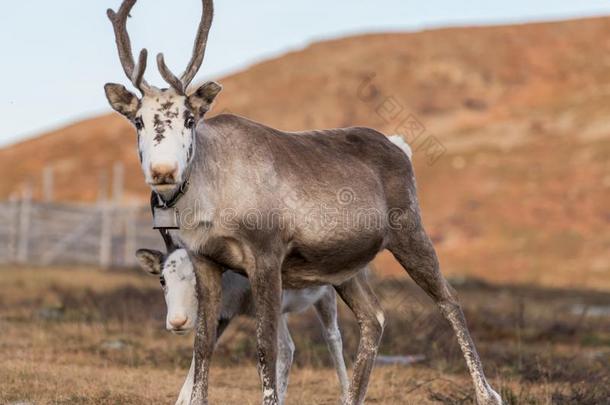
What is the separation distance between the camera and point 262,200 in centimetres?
680

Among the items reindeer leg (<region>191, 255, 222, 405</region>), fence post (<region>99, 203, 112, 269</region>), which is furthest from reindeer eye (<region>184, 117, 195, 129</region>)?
fence post (<region>99, 203, 112, 269</region>)

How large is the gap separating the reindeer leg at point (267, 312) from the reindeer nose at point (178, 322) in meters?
1.52

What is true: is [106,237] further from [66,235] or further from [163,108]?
[163,108]

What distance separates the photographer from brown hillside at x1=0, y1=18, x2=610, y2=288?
47.2 m

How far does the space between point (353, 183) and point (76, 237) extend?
27997 millimetres

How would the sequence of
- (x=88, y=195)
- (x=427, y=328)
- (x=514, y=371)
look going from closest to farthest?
1. (x=514, y=371)
2. (x=427, y=328)
3. (x=88, y=195)

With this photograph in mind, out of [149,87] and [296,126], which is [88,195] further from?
[149,87]

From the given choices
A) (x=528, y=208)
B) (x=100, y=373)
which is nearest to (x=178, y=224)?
(x=100, y=373)

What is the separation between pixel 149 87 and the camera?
21.8ft

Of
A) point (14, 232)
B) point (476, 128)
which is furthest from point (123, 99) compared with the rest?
point (476, 128)

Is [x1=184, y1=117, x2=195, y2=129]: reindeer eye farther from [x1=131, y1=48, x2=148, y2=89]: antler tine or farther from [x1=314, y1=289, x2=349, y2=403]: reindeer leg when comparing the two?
[x1=314, y1=289, x2=349, y2=403]: reindeer leg

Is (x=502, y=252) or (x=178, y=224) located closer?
(x=178, y=224)

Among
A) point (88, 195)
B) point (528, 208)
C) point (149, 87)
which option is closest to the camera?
point (149, 87)

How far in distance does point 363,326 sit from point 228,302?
5.12ft
